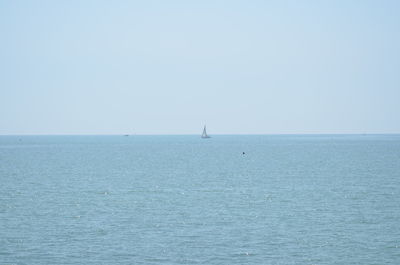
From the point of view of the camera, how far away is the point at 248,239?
1767 inches

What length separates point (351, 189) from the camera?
77938 mm

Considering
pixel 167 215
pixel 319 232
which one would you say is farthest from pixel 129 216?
pixel 319 232

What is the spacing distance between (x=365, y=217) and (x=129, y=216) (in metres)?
23.2

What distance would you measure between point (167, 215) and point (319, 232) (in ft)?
52.5

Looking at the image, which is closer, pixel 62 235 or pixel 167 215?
pixel 62 235

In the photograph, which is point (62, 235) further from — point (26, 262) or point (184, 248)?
point (184, 248)

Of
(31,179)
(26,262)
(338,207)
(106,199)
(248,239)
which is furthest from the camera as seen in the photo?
(31,179)

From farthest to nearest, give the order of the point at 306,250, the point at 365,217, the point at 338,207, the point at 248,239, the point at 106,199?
the point at 106,199 < the point at 338,207 < the point at 365,217 < the point at 248,239 < the point at 306,250

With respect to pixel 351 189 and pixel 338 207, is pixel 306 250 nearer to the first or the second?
pixel 338 207

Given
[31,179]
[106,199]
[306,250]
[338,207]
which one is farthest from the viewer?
[31,179]

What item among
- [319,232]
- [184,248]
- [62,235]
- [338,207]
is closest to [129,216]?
[62,235]

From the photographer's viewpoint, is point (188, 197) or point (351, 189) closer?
point (188, 197)

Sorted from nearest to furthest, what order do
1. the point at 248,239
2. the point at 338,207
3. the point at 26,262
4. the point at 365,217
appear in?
the point at 26,262 → the point at 248,239 → the point at 365,217 → the point at 338,207

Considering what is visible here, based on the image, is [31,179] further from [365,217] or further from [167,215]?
[365,217]
